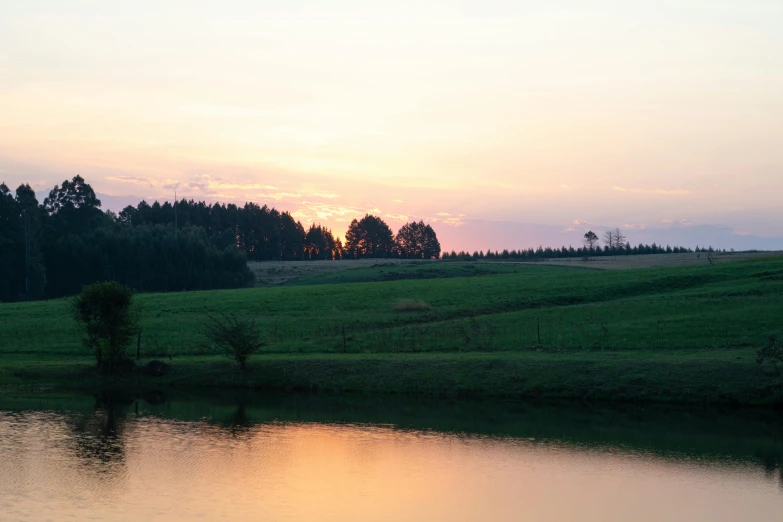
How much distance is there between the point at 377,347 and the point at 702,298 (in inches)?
1039

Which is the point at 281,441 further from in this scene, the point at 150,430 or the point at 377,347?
the point at 377,347

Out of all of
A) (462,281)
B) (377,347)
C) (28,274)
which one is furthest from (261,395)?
(28,274)

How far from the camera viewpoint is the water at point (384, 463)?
20.7m

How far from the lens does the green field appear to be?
39.8m

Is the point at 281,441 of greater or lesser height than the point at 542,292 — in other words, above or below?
below

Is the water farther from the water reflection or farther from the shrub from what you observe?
the shrub

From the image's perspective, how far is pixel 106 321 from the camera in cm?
4497

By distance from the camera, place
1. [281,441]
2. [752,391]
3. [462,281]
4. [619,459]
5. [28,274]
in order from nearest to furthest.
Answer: [619,459] → [281,441] → [752,391] → [462,281] → [28,274]

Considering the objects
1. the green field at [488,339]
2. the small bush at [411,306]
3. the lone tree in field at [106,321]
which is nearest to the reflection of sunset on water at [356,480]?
the green field at [488,339]

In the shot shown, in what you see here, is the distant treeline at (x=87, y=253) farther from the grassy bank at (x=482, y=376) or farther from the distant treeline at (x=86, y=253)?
the grassy bank at (x=482, y=376)

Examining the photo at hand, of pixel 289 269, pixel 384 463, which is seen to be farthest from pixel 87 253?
pixel 384 463

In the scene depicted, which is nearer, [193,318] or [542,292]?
→ [193,318]

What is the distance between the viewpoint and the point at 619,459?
88.2ft

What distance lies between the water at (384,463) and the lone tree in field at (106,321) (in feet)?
24.4
